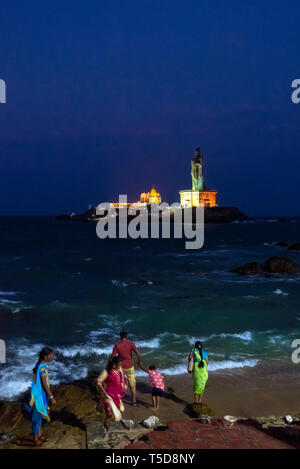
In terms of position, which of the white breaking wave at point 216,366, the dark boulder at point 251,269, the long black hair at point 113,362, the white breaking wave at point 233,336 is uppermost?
the long black hair at point 113,362

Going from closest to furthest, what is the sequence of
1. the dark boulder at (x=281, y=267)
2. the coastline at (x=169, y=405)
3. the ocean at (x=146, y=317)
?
the coastline at (x=169, y=405), the ocean at (x=146, y=317), the dark boulder at (x=281, y=267)

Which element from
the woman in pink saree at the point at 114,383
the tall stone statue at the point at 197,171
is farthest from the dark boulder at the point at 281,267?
the tall stone statue at the point at 197,171

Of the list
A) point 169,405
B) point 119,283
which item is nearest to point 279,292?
point 119,283

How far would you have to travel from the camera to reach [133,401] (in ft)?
26.1

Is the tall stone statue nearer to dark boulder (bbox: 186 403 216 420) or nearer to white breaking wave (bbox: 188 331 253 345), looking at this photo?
white breaking wave (bbox: 188 331 253 345)

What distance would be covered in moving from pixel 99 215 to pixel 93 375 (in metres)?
148

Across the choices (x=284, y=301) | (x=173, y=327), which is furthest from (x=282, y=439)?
(x=284, y=301)

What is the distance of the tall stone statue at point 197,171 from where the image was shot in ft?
435

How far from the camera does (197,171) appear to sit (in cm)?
13375

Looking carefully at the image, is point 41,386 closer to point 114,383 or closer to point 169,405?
point 114,383

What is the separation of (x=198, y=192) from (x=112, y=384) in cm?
12601

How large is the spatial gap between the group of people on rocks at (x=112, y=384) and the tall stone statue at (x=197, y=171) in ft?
416

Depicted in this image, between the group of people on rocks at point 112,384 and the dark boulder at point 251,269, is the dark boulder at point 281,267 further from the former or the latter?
the group of people on rocks at point 112,384
